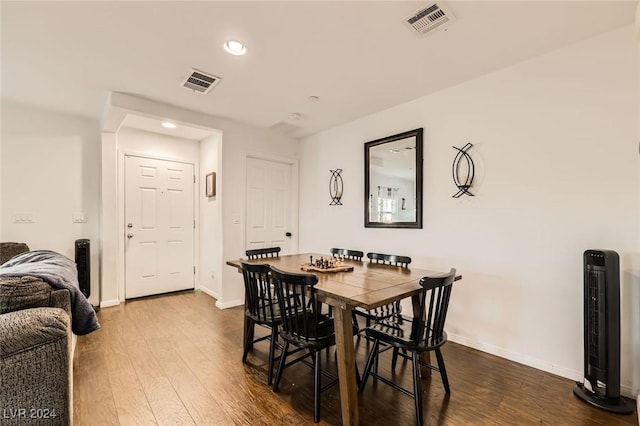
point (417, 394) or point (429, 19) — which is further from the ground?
point (429, 19)

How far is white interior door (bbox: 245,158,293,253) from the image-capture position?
424 centimetres

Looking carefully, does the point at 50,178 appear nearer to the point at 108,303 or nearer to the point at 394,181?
the point at 108,303

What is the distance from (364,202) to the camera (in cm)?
371

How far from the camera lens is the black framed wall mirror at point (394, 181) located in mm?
3135

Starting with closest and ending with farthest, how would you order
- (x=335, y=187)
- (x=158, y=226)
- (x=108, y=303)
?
(x=108, y=303), (x=335, y=187), (x=158, y=226)

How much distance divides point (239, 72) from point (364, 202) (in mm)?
2060

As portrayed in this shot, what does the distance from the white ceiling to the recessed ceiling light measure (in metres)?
0.06

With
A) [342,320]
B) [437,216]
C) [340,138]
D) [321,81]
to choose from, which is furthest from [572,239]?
[340,138]

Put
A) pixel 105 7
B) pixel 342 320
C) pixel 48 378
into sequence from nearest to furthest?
pixel 48 378, pixel 342 320, pixel 105 7

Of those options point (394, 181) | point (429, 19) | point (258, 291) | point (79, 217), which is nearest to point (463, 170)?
point (394, 181)

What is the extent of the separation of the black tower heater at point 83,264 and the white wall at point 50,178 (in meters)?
0.23

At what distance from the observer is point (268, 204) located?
4.43 meters

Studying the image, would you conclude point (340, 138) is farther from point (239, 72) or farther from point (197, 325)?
point (197, 325)

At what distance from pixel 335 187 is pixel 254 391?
8.97 feet
